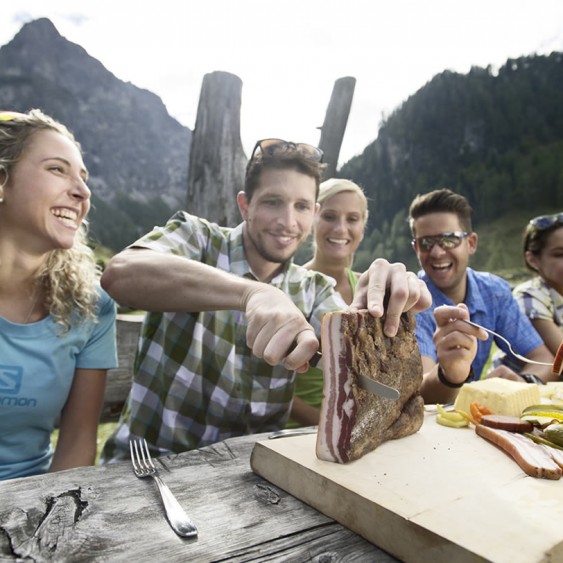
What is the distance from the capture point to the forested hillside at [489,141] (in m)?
56.2

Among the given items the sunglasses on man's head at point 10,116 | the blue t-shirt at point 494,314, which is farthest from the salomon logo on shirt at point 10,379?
the blue t-shirt at point 494,314

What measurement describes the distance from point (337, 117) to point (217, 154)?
7.61 feet

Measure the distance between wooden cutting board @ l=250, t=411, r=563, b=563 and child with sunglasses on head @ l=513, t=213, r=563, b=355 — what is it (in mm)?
2938

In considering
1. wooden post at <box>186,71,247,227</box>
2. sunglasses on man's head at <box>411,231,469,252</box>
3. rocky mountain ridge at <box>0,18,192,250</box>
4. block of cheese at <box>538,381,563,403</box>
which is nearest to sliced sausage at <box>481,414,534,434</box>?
block of cheese at <box>538,381,563,403</box>

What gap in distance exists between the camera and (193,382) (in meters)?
2.48

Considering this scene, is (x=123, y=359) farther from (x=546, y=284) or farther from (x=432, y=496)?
(x=546, y=284)

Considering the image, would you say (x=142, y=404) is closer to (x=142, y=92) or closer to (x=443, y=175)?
(x=443, y=175)

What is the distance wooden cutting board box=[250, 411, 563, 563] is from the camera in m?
0.97

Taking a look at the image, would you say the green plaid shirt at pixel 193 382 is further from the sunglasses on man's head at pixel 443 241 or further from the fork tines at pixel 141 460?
the sunglasses on man's head at pixel 443 241

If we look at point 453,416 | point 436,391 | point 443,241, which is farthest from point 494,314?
point 453,416

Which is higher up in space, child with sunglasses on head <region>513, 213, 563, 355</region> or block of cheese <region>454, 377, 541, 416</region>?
child with sunglasses on head <region>513, 213, 563, 355</region>

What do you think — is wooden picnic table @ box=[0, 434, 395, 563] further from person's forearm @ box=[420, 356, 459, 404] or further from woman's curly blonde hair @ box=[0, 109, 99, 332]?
person's forearm @ box=[420, 356, 459, 404]

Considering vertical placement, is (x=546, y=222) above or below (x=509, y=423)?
above

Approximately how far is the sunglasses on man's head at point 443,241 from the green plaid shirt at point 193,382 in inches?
79.7
